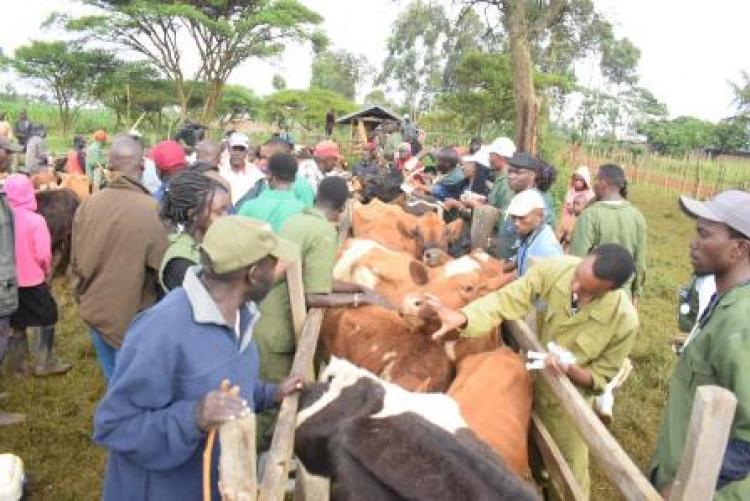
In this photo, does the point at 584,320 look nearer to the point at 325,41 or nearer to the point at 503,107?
the point at 503,107

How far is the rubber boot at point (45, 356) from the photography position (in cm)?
548

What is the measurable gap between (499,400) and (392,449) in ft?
3.26

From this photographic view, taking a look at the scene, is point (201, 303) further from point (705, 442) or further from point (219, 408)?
point (705, 442)

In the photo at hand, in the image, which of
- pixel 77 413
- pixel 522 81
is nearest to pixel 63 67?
pixel 522 81

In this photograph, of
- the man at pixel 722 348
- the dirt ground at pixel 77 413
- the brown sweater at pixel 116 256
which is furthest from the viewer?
the dirt ground at pixel 77 413

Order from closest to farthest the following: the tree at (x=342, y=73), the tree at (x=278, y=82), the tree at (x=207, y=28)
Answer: the tree at (x=207, y=28) < the tree at (x=278, y=82) < the tree at (x=342, y=73)

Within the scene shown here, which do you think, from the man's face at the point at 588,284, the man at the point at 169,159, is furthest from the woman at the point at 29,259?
the man's face at the point at 588,284

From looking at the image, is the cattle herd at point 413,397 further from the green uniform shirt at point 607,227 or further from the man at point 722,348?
the green uniform shirt at point 607,227

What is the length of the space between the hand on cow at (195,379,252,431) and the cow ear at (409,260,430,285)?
2113 mm

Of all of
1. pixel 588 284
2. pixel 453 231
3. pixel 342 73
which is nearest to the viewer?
pixel 588 284

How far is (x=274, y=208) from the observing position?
4.01 m

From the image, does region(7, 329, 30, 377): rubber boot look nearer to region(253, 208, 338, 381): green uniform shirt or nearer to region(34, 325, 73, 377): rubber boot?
region(34, 325, 73, 377): rubber boot

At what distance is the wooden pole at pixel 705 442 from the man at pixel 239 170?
16.0ft

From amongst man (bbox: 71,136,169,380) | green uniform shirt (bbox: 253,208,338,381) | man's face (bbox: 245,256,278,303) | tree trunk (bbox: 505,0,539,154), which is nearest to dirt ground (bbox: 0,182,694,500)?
man (bbox: 71,136,169,380)
